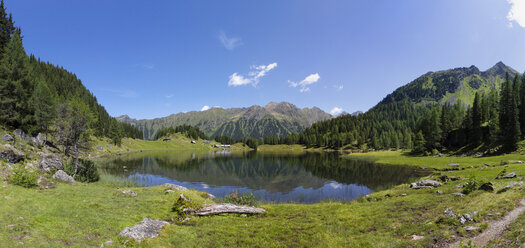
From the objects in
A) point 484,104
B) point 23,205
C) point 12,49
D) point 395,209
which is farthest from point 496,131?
point 12,49

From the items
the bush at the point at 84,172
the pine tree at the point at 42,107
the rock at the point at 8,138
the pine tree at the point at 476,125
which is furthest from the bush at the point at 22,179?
the pine tree at the point at 476,125

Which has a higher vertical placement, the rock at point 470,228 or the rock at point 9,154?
the rock at point 9,154

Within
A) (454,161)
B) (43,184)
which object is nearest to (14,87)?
(43,184)

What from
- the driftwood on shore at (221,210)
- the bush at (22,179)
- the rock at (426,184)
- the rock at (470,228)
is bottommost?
the driftwood on shore at (221,210)

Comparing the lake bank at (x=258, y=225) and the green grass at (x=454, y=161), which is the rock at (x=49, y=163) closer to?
the lake bank at (x=258, y=225)

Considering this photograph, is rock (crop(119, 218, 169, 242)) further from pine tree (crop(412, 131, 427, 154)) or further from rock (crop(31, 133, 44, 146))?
pine tree (crop(412, 131, 427, 154))

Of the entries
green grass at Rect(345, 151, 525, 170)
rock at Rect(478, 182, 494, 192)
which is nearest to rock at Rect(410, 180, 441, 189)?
rock at Rect(478, 182, 494, 192)

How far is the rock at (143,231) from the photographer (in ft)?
43.0

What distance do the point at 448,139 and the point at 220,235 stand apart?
434 feet

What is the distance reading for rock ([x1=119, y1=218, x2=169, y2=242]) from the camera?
13.1 metres

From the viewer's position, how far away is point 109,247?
38.0ft

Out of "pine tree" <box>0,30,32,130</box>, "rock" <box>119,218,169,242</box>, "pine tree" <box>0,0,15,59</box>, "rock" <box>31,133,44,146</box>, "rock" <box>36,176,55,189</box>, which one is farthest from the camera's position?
"pine tree" <box>0,0,15,59</box>

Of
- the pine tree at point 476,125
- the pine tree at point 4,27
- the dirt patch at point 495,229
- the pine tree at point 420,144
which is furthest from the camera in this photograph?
the pine tree at point 420,144

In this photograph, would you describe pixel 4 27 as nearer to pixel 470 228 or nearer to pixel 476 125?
pixel 470 228
